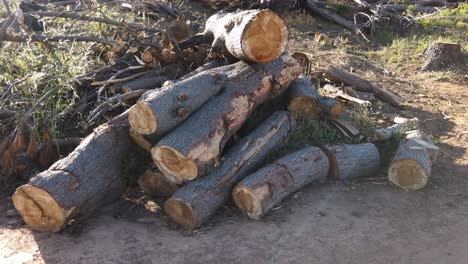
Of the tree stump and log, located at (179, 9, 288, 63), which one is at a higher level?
log, located at (179, 9, 288, 63)

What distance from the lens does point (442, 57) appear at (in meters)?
8.14

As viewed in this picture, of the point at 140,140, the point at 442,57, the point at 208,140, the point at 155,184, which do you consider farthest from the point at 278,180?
the point at 442,57

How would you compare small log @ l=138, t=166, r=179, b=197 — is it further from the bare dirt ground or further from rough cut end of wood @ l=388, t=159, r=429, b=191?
rough cut end of wood @ l=388, t=159, r=429, b=191

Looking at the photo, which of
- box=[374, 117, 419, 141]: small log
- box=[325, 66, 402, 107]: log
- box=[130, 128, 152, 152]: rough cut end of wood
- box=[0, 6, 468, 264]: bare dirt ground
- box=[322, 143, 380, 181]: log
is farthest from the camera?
box=[325, 66, 402, 107]: log

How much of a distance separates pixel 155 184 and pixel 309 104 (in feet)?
5.89

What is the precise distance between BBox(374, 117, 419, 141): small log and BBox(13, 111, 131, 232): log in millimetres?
2427

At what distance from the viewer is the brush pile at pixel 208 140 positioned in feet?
13.8

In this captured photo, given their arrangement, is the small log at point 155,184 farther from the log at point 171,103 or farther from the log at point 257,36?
the log at point 257,36

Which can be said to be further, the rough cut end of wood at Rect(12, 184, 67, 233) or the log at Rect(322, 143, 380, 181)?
the log at Rect(322, 143, 380, 181)

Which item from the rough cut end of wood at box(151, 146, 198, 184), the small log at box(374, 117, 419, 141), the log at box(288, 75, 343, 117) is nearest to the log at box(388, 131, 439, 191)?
the small log at box(374, 117, 419, 141)

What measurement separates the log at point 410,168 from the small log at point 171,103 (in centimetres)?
163

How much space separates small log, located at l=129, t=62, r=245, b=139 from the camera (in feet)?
14.1

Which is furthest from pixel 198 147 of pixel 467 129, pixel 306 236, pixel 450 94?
pixel 450 94

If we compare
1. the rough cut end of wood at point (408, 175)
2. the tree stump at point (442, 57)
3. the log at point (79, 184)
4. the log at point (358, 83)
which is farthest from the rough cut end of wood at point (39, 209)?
the tree stump at point (442, 57)
